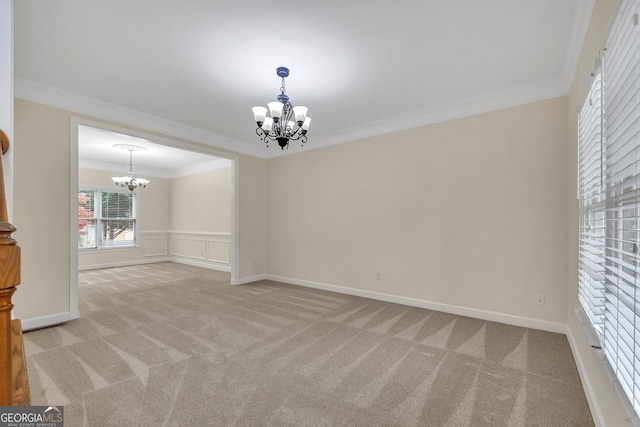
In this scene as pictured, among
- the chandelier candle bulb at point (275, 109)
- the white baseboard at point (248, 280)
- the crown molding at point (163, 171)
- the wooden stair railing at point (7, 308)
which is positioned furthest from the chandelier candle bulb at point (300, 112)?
the crown molding at point (163, 171)

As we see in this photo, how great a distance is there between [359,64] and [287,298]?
11.1 feet

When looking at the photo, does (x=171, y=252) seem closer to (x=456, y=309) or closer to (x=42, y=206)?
(x=42, y=206)

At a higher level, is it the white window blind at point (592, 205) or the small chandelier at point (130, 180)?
the small chandelier at point (130, 180)

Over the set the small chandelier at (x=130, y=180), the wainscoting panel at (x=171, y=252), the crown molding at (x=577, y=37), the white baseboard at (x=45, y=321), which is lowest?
the white baseboard at (x=45, y=321)

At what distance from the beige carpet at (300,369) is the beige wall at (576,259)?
0.53ft

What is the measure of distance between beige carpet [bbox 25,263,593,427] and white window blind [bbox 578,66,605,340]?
0.72m

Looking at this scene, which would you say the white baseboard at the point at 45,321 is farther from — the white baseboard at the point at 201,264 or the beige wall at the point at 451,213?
the white baseboard at the point at 201,264

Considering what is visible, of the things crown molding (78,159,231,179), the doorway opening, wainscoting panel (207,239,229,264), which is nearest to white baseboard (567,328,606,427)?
the doorway opening

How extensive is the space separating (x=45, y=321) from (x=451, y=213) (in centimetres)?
509

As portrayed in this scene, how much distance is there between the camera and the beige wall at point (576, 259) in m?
1.47

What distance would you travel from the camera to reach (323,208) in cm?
500

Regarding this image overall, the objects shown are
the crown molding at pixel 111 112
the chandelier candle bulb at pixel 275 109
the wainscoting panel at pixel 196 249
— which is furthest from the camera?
the wainscoting panel at pixel 196 249

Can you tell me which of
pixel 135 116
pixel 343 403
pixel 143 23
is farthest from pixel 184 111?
pixel 343 403

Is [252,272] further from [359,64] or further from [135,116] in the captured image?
[359,64]
